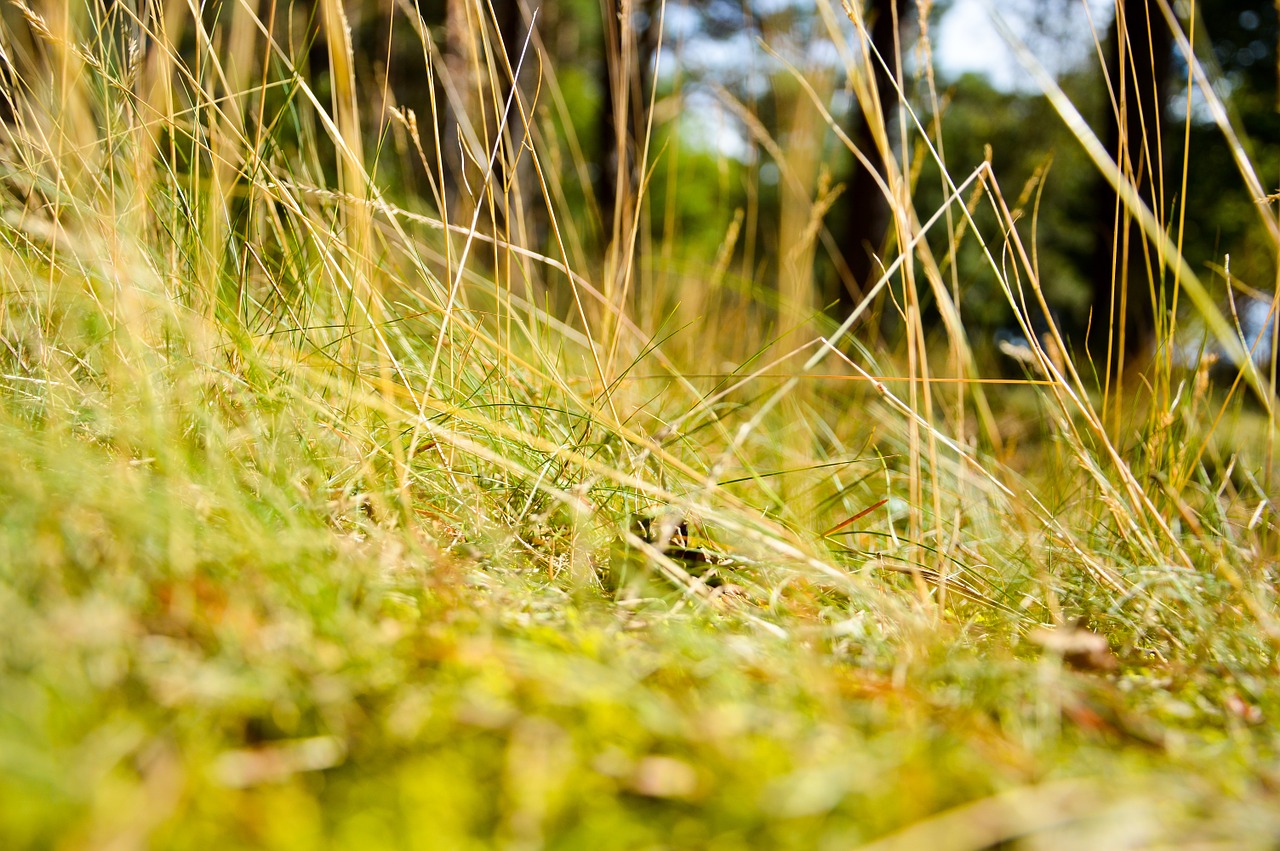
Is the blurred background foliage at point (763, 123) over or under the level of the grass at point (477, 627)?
over

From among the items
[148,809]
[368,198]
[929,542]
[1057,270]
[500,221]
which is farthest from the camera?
[1057,270]

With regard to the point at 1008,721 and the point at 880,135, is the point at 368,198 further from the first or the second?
the point at 1008,721

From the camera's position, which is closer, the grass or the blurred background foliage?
the grass

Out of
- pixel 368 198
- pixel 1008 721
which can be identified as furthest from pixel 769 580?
pixel 368 198

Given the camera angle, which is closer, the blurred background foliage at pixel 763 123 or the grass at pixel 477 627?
the grass at pixel 477 627

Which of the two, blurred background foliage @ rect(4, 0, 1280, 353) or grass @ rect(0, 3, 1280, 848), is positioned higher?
blurred background foliage @ rect(4, 0, 1280, 353)

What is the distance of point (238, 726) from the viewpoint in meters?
0.39

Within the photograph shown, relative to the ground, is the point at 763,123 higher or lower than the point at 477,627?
higher

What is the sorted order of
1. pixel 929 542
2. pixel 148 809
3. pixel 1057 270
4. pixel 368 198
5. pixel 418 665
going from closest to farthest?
pixel 148 809 → pixel 418 665 → pixel 368 198 → pixel 929 542 → pixel 1057 270

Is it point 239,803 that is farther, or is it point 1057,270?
point 1057,270

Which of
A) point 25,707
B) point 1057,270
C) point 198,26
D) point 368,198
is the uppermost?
point 198,26

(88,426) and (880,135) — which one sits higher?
(880,135)

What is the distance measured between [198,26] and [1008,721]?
35.8 inches

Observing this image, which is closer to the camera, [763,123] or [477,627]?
[477,627]
